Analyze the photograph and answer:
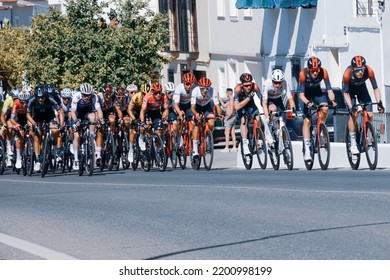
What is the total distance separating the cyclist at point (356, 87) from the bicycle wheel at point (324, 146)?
496 millimetres

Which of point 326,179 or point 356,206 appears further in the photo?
point 326,179

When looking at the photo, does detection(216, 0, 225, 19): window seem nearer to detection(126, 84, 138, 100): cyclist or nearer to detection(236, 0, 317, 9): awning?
detection(236, 0, 317, 9): awning

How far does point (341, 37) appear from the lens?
42438mm

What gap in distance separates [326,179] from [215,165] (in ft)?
41.3

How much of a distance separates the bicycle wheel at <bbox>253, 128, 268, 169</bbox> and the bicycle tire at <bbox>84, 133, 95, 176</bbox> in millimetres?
3025

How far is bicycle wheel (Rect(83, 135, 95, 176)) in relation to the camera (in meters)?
26.4

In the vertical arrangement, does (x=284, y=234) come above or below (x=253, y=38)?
below

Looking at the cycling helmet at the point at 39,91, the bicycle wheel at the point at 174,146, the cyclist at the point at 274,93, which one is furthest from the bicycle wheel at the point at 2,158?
the cyclist at the point at 274,93

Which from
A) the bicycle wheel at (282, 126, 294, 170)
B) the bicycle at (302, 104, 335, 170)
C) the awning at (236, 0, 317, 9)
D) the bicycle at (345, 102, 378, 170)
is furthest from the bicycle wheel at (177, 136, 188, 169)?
the awning at (236, 0, 317, 9)

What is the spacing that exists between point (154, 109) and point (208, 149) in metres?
1.68

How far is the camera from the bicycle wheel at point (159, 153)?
2758 cm
